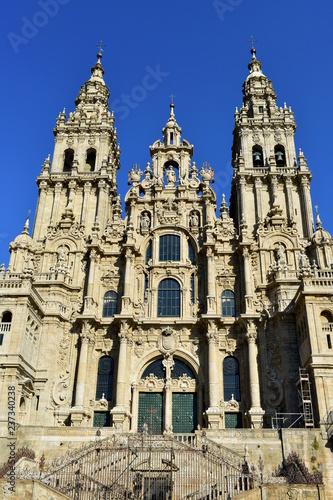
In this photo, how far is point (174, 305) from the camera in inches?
1395

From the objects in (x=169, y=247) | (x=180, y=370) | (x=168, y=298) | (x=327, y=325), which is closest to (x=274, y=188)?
(x=169, y=247)

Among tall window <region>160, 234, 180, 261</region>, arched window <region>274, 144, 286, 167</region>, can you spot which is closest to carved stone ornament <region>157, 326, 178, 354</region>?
tall window <region>160, 234, 180, 261</region>

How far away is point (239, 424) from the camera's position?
31.3 m

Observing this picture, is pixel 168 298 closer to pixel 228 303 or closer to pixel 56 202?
pixel 228 303

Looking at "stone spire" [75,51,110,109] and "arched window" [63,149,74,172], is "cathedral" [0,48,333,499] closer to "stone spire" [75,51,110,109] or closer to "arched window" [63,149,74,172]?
"arched window" [63,149,74,172]

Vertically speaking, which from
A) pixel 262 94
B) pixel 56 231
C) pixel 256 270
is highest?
pixel 262 94

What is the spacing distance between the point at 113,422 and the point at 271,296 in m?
13.0

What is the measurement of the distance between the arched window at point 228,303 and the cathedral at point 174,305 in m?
0.07

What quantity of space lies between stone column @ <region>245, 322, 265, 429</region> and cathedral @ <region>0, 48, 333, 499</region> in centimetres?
9

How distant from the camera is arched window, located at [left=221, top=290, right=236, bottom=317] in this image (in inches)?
1378

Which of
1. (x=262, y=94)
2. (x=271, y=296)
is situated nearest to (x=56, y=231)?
(x=271, y=296)

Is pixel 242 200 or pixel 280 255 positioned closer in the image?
pixel 280 255

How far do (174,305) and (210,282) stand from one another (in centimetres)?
304

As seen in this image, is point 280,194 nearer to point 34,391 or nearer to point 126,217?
point 126,217
